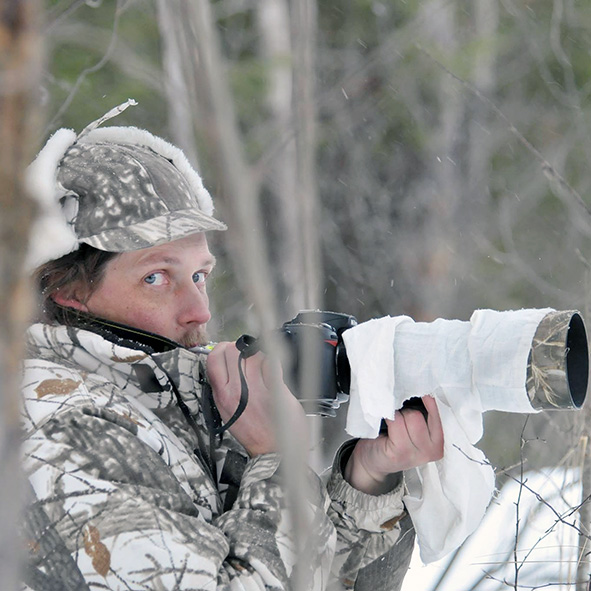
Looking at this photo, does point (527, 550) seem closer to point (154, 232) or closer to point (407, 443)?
point (407, 443)

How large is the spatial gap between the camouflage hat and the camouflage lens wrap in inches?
24.3

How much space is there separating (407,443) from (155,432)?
0.44m

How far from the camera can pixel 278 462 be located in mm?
1505

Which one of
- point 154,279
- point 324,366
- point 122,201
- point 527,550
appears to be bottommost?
point 527,550

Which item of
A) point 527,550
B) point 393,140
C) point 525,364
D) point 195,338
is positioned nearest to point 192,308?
point 195,338

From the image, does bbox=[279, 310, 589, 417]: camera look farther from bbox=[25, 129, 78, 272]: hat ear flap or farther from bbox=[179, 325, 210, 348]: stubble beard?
bbox=[25, 129, 78, 272]: hat ear flap

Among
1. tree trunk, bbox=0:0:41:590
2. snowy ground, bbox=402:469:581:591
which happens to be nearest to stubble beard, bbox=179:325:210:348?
snowy ground, bbox=402:469:581:591

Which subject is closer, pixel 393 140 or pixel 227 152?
pixel 227 152

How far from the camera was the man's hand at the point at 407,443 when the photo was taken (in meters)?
1.54

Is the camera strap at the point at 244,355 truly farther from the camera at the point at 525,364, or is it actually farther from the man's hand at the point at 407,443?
the man's hand at the point at 407,443

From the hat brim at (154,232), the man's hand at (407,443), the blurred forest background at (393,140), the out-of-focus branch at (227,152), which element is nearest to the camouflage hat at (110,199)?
the hat brim at (154,232)

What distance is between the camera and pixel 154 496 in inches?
52.6

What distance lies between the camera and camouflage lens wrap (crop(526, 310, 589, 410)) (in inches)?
53.4

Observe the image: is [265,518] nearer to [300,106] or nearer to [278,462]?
[278,462]
